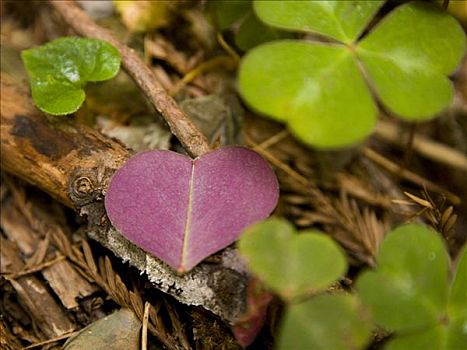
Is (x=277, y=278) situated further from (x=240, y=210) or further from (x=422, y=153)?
(x=422, y=153)

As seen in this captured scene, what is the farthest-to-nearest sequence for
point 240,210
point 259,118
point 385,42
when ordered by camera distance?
point 259,118 → point 385,42 → point 240,210

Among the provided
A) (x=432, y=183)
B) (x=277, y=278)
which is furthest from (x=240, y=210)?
(x=432, y=183)

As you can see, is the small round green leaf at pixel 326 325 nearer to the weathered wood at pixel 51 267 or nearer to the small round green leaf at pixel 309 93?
the small round green leaf at pixel 309 93

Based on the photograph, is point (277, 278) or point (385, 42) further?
point (385, 42)

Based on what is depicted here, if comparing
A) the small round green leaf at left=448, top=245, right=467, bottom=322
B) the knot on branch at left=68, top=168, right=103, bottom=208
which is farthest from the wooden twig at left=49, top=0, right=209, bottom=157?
the small round green leaf at left=448, top=245, right=467, bottom=322

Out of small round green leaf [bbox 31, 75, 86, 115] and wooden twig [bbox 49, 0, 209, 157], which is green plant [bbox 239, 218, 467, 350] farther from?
small round green leaf [bbox 31, 75, 86, 115]

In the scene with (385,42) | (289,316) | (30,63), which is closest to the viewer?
(289,316)
